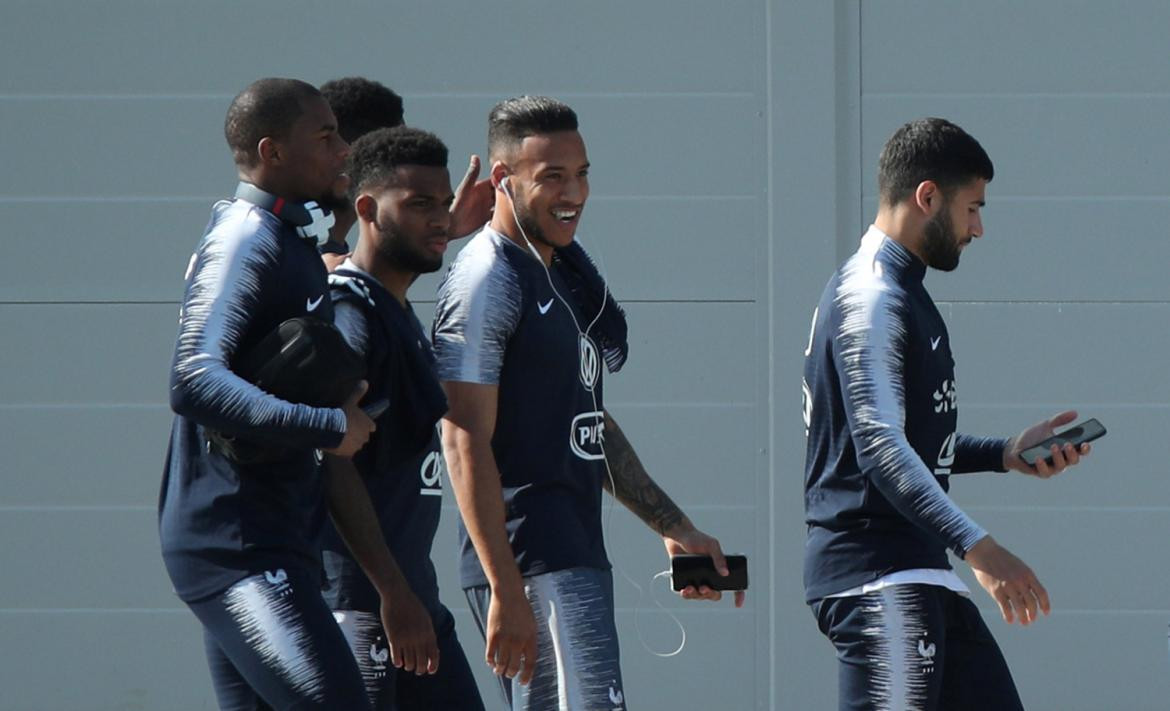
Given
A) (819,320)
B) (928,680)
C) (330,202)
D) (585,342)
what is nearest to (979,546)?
(928,680)

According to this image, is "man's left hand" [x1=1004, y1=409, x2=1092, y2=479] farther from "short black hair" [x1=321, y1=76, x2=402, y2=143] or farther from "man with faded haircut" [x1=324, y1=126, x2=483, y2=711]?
"short black hair" [x1=321, y1=76, x2=402, y2=143]

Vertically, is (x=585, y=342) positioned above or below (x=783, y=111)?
below

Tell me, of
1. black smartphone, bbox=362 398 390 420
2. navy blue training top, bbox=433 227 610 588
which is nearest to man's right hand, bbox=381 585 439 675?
navy blue training top, bbox=433 227 610 588

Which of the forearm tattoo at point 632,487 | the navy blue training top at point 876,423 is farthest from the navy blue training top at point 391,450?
the navy blue training top at point 876,423

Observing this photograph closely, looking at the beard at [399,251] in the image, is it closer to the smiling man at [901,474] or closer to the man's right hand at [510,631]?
the man's right hand at [510,631]

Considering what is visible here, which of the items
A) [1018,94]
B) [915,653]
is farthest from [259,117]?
[1018,94]

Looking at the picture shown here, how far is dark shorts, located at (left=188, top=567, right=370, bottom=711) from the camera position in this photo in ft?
10.4

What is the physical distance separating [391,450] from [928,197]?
1285 millimetres

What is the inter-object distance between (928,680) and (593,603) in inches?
27.5

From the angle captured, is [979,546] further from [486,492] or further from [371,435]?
[371,435]

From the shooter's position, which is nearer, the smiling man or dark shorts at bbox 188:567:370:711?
dark shorts at bbox 188:567:370:711

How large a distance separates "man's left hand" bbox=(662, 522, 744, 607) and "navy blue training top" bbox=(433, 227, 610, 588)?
0.31m

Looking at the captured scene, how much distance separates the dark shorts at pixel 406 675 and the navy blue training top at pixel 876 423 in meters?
0.77

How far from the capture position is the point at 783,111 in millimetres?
6734
